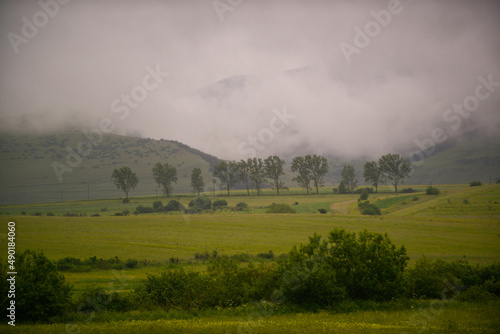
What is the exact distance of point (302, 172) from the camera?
15562 centimetres

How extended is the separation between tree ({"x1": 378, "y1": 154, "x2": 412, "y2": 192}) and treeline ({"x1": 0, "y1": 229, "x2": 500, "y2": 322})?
412 feet

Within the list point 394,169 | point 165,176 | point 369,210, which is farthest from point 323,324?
point 394,169

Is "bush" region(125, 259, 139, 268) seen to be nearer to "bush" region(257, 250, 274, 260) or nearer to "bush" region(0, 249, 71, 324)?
"bush" region(257, 250, 274, 260)

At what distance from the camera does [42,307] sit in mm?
19562

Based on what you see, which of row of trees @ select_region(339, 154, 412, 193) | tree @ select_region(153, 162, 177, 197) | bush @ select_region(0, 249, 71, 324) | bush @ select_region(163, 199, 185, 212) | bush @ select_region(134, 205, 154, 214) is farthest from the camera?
tree @ select_region(153, 162, 177, 197)

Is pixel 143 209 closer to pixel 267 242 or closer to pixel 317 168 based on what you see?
pixel 267 242

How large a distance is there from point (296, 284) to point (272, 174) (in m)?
137

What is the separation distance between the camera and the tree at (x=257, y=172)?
15615 centimetres

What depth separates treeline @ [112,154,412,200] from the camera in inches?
5650

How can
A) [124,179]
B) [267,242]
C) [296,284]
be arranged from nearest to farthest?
1. [296,284]
2. [267,242]
3. [124,179]

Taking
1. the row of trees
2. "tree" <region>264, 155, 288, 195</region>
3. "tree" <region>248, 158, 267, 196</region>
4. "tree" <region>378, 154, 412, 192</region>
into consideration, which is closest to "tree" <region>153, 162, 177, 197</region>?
"tree" <region>248, 158, 267, 196</region>

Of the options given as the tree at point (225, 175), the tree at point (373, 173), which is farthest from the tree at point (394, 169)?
the tree at point (225, 175)

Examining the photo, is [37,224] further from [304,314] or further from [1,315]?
[304,314]

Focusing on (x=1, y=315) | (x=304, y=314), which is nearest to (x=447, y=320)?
(x=304, y=314)
